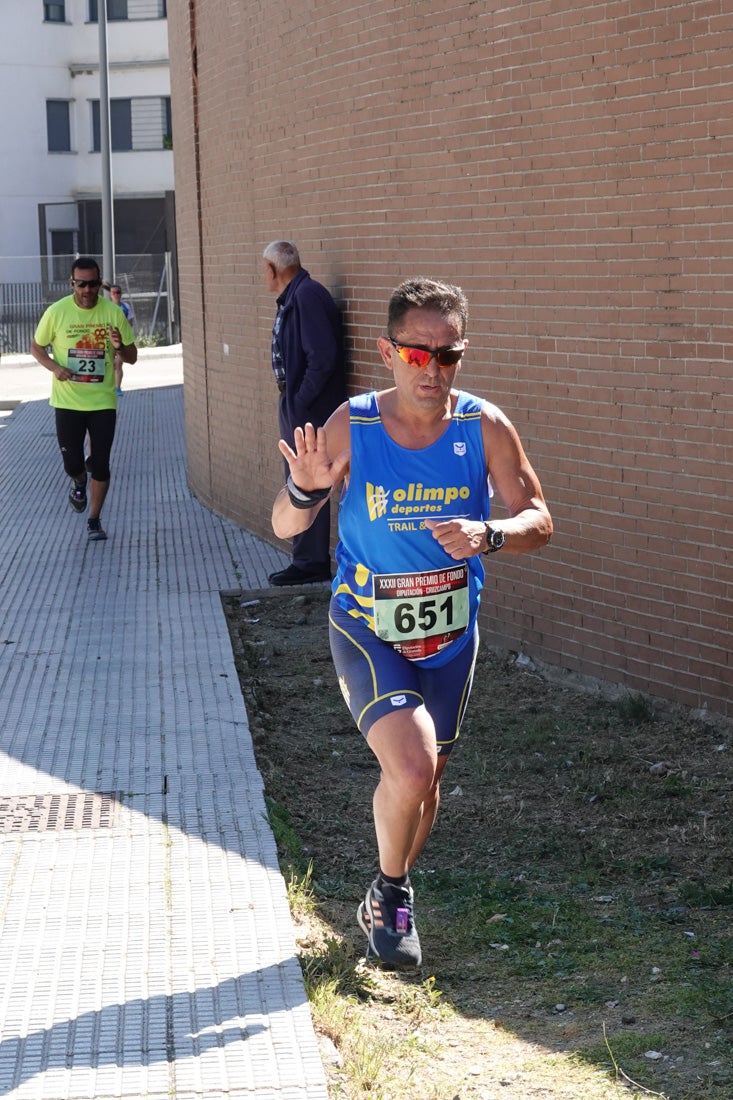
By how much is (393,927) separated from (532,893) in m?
0.98

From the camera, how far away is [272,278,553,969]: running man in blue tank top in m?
4.34

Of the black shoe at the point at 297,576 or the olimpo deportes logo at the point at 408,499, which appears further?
the black shoe at the point at 297,576

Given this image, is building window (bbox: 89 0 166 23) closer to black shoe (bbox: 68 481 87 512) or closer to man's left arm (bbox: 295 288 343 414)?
black shoe (bbox: 68 481 87 512)

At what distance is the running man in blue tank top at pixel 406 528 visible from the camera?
14.2 feet

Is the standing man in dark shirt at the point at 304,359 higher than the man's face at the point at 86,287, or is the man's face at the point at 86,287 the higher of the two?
the man's face at the point at 86,287

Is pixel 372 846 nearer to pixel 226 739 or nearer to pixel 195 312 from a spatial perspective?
pixel 226 739

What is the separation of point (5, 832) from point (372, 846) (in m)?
1.37

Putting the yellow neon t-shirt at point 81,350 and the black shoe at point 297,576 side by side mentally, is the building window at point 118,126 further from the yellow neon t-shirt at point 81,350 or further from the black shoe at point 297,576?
the black shoe at point 297,576

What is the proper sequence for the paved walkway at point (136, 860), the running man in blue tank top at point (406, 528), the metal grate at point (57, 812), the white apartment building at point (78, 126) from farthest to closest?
the white apartment building at point (78, 126) → the metal grate at point (57, 812) → the running man in blue tank top at point (406, 528) → the paved walkway at point (136, 860)

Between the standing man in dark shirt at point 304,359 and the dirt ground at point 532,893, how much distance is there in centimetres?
222

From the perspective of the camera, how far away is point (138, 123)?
162 feet

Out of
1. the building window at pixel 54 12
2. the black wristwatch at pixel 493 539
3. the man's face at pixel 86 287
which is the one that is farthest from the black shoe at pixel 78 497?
the building window at pixel 54 12

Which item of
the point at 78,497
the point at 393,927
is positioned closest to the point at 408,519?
the point at 393,927

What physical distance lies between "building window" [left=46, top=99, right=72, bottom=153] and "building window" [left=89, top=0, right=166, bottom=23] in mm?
2802
